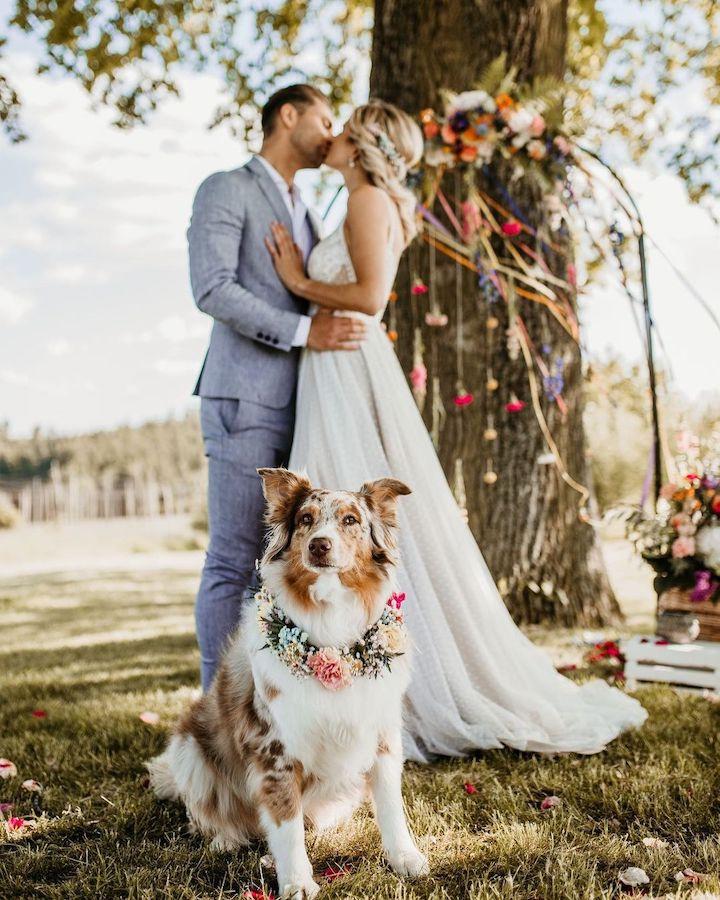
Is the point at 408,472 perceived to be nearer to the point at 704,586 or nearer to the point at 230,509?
the point at 230,509

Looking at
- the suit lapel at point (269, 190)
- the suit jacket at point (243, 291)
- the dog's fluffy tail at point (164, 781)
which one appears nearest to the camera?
the dog's fluffy tail at point (164, 781)

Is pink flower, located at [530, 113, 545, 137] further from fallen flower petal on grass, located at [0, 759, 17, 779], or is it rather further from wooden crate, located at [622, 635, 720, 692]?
fallen flower petal on grass, located at [0, 759, 17, 779]

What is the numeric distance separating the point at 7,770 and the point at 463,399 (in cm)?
316

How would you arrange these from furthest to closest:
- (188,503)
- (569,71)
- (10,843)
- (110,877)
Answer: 1. (188,503)
2. (569,71)
3. (10,843)
4. (110,877)

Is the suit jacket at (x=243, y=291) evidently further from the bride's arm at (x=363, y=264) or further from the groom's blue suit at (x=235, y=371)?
the bride's arm at (x=363, y=264)

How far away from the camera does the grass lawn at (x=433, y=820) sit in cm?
226

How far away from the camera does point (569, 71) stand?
30.6ft

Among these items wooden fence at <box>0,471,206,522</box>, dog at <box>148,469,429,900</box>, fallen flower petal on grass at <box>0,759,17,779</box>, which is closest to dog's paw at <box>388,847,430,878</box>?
dog at <box>148,469,429,900</box>

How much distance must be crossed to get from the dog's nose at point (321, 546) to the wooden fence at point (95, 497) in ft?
74.8

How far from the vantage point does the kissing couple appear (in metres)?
3.23

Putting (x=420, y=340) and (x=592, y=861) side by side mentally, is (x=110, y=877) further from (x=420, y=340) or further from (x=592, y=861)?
(x=420, y=340)

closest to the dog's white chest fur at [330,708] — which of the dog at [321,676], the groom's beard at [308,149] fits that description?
the dog at [321,676]

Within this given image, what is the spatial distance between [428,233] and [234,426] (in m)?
2.51

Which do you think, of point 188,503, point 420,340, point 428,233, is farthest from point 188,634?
point 188,503
